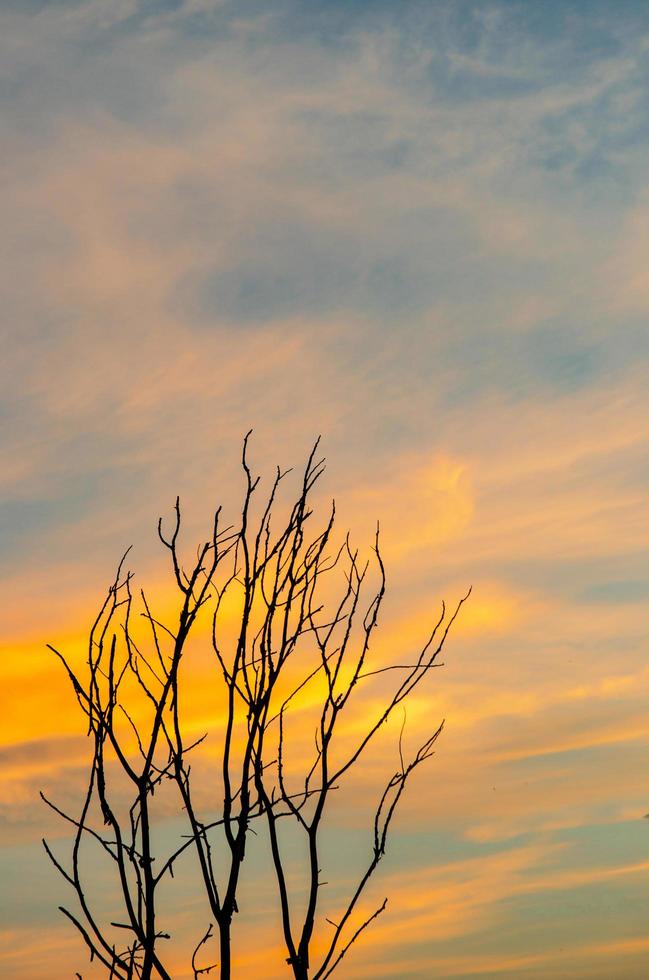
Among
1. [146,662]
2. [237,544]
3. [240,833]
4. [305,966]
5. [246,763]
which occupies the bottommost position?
[305,966]

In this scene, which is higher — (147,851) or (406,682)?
(406,682)

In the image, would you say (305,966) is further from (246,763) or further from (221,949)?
(246,763)

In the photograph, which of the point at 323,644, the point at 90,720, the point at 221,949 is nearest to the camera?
the point at 221,949

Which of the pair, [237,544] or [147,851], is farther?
[237,544]

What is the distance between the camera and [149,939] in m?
2.45

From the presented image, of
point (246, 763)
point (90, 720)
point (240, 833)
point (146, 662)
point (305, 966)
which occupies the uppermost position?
point (146, 662)

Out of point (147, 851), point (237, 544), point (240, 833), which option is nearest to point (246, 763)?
point (240, 833)

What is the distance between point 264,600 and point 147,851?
72 centimetres

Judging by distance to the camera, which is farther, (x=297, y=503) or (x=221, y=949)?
(x=297, y=503)

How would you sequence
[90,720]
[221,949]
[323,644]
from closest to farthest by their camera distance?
1. [221,949]
2. [90,720]
3. [323,644]

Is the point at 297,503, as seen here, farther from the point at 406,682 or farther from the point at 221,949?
the point at 221,949

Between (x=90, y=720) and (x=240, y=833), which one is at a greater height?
(x=90, y=720)

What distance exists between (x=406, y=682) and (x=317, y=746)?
338mm

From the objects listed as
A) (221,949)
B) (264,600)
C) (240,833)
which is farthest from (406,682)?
(221,949)
